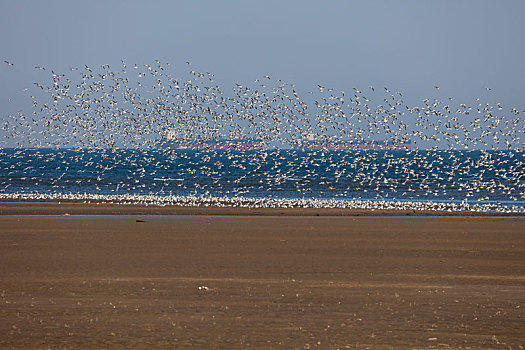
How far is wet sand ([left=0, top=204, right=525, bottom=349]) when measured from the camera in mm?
7676

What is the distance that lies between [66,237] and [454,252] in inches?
299

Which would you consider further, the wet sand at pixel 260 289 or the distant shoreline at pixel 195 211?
the distant shoreline at pixel 195 211

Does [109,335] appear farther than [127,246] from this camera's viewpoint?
No

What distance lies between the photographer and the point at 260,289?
10.1 metres

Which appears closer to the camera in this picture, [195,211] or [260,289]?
[260,289]

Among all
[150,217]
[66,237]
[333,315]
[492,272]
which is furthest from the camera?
[150,217]

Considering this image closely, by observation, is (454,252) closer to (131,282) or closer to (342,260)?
(342,260)

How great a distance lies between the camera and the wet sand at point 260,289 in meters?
7.68

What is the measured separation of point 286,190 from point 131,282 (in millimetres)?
30580

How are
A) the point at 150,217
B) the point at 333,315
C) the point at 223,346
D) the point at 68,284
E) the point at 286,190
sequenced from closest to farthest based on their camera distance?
the point at 223,346 → the point at 333,315 → the point at 68,284 → the point at 150,217 → the point at 286,190

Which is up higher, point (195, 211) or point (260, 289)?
point (195, 211)

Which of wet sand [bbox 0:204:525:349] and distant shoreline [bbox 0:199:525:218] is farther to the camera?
distant shoreline [bbox 0:199:525:218]

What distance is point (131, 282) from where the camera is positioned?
10.6 metres

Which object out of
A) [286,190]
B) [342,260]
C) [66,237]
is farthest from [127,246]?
[286,190]
